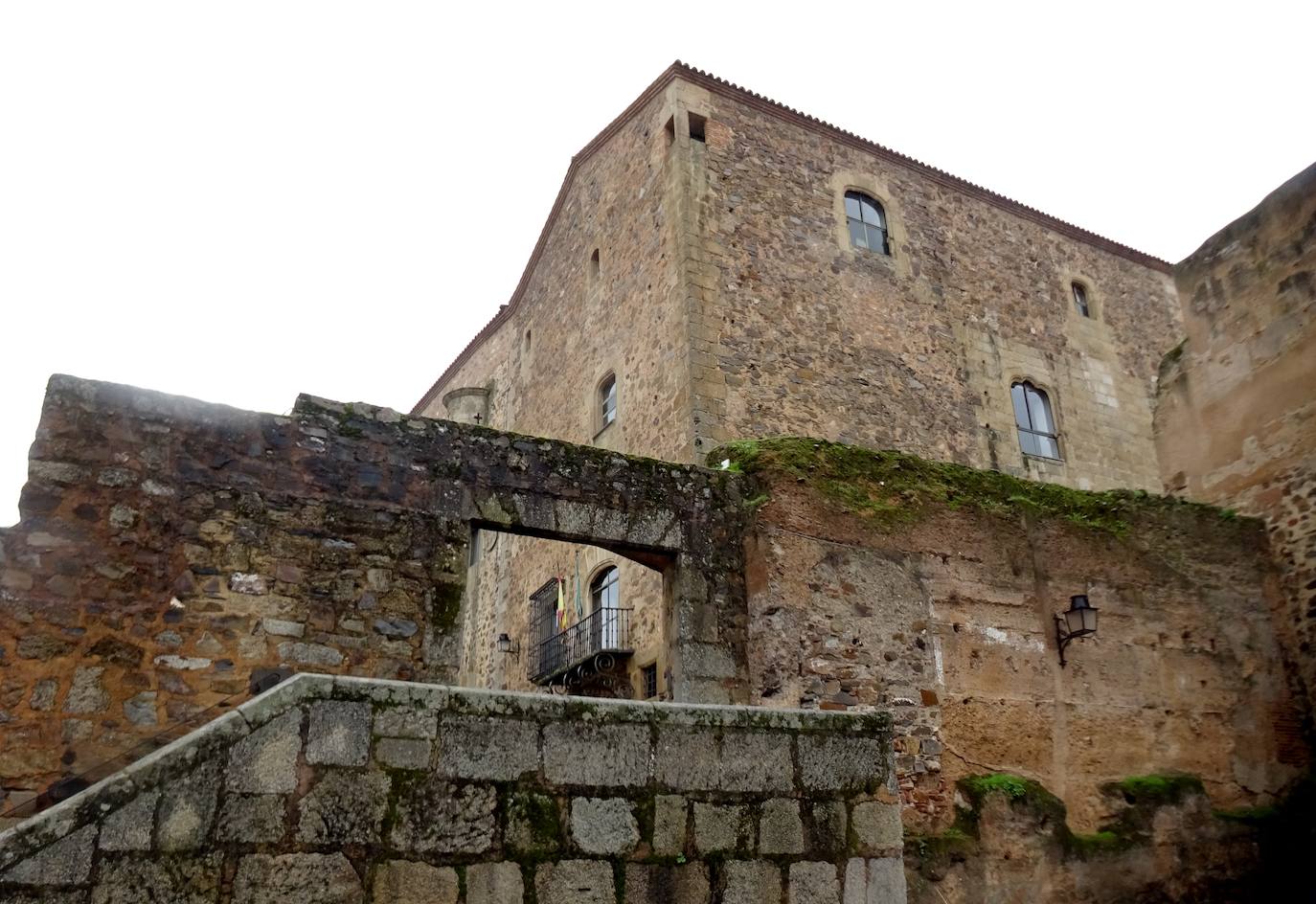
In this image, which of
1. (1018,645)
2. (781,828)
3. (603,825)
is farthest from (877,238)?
(603,825)

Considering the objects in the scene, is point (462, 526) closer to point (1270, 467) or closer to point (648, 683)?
point (648, 683)

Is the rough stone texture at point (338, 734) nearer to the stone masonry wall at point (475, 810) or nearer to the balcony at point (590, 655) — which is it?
the stone masonry wall at point (475, 810)

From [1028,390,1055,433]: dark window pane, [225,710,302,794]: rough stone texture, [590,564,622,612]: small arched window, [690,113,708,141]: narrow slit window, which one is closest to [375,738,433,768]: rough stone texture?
[225,710,302,794]: rough stone texture

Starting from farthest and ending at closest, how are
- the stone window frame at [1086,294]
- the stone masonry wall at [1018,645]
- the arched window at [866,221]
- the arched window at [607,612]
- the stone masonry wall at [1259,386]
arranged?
the stone window frame at [1086,294] < the arched window at [866,221] < the arched window at [607,612] < the stone masonry wall at [1259,386] < the stone masonry wall at [1018,645]

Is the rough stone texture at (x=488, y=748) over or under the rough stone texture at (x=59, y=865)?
over

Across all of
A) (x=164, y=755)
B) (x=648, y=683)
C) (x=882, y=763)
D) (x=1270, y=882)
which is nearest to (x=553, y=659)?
(x=648, y=683)

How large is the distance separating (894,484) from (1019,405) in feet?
28.1

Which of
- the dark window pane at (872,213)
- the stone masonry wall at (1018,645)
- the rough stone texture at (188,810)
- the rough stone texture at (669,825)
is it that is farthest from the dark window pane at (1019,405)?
the rough stone texture at (188,810)

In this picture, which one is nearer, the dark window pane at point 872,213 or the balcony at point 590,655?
the balcony at point 590,655

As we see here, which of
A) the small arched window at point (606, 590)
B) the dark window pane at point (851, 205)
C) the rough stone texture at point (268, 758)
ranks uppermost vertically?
the dark window pane at point (851, 205)

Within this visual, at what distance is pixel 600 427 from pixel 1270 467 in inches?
341

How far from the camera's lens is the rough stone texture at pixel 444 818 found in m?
4.14

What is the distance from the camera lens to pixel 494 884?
13.7 ft

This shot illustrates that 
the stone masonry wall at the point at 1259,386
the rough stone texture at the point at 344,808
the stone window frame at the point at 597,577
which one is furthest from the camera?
the stone window frame at the point at 597,577
